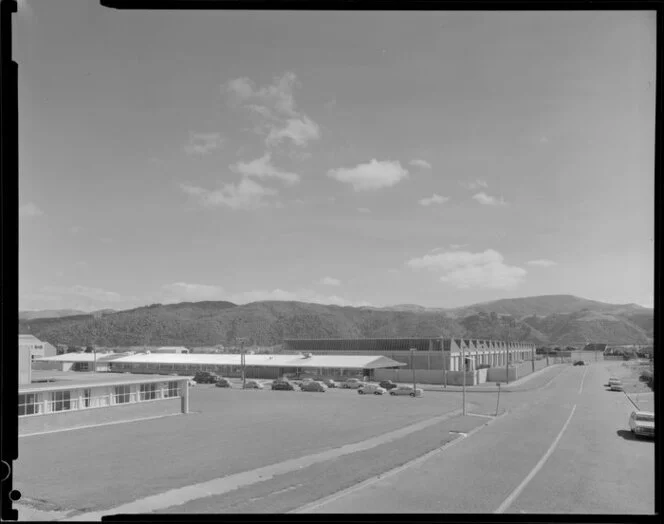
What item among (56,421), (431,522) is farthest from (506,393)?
(431,522)

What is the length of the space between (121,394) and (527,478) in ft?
62.0

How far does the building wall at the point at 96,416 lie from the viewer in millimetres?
20406

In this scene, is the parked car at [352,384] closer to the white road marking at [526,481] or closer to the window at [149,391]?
the window at [149,391]

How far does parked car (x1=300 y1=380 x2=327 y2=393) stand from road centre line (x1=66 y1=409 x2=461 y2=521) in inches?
910

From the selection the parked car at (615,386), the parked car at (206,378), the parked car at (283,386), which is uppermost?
the parked car at (615,386)

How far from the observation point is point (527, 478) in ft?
39.6

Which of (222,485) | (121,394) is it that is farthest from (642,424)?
(121,394)

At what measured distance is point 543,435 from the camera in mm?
18703

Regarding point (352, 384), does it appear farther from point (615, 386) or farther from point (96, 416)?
point (96, 416)

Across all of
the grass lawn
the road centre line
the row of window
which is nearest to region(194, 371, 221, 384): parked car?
the grass lawn

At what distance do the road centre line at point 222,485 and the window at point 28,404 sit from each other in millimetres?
11590

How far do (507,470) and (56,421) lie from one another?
1741cm

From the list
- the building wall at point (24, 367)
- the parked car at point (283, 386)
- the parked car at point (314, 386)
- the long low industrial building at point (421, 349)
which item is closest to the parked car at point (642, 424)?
the long low industrial building at point (421, 349)

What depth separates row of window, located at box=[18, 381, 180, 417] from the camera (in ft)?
66.7
